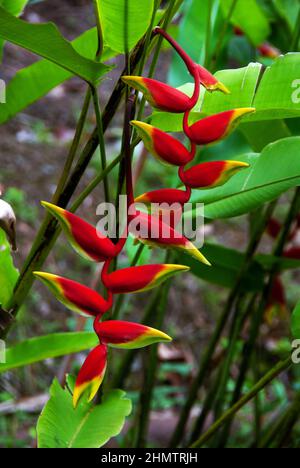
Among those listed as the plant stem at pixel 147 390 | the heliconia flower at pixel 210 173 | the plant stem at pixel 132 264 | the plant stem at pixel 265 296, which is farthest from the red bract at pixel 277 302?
the heliconia flower at pixel 210 173

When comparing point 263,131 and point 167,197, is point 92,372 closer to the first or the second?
point 167,197

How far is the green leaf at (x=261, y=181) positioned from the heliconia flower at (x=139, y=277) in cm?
15

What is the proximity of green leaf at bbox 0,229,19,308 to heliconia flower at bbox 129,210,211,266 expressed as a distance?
7.8 inches

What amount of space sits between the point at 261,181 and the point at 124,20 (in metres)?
0.17

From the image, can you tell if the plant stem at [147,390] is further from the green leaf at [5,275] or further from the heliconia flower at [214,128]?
the heliconia flower at [214,128]

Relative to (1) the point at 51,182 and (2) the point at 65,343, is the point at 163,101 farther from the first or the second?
(1) the point at 51,182

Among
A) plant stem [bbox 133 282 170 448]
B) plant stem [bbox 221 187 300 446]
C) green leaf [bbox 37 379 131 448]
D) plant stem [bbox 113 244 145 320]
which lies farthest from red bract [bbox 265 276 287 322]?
green leaf [bbox 37 379 131 448]

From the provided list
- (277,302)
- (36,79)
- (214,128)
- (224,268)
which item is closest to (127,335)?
(214,128)

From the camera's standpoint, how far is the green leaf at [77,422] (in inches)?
21.6

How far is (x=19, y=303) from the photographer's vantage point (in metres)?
0.58

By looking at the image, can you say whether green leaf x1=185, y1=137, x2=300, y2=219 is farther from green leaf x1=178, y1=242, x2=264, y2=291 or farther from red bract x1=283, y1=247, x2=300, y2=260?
red bract x1=283, y1=247, x2=300, y2=260

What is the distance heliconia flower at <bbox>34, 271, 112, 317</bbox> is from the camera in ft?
1.42

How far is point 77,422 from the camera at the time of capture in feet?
1.87

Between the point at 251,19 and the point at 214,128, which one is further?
the point at 251,19
